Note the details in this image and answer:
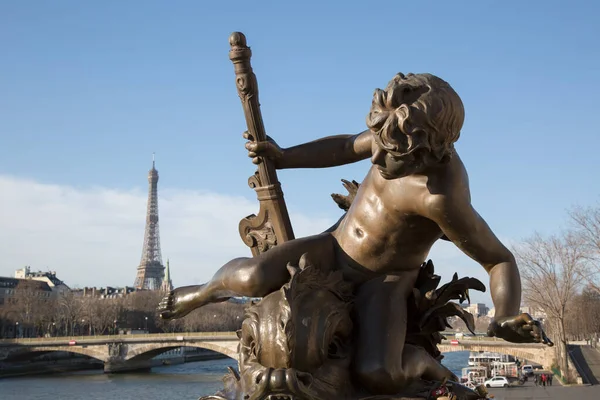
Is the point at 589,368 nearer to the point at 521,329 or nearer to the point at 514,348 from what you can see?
the point at 514,348

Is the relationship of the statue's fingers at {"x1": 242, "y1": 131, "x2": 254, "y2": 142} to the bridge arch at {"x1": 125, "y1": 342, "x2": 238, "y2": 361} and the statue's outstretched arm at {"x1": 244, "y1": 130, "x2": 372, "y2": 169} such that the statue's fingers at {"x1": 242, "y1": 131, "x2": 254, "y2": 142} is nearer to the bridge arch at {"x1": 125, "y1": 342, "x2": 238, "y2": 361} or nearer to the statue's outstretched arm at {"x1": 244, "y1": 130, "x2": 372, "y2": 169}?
the statue's outstretched arm at {"x1": 244, "y1": 130, "x2": 372, "y2": 169}

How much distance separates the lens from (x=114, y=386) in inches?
1702

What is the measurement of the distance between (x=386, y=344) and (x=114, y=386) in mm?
42589

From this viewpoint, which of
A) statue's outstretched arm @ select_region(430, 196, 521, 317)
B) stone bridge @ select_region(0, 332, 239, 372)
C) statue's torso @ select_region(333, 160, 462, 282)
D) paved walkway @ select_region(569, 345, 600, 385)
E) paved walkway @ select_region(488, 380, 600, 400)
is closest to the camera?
statue's outstretched arm @ select_region(430, 196, 521, 317)

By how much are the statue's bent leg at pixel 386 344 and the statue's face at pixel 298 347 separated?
9cm

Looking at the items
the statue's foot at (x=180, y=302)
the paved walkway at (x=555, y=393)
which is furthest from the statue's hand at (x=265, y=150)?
the paved walkway at (x=555, y=393)

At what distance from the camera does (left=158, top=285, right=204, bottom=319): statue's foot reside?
4.08m

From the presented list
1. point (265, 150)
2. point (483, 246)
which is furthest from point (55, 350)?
point (483, 246)

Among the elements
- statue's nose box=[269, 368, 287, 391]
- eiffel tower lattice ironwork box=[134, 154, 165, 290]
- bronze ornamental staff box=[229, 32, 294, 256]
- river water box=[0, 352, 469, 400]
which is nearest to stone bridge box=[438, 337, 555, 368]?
river water box=[0, 352, 469, 400]

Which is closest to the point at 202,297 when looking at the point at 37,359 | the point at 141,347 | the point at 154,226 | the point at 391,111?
the point at 391,111

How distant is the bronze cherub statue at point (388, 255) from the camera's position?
10.9 ft

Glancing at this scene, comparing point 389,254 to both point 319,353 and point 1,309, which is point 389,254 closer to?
point 319,353

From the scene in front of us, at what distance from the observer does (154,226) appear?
366 feet

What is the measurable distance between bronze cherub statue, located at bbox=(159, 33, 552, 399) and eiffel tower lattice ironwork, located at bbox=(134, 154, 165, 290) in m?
109
